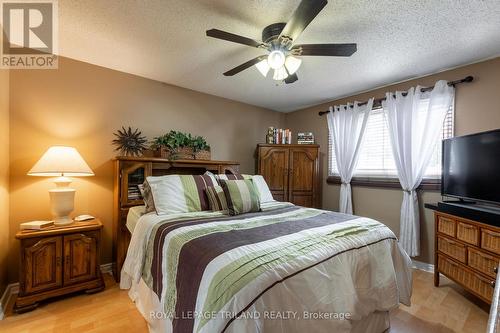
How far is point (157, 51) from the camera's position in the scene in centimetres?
223

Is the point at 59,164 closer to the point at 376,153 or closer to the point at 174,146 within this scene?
the point at 174,146

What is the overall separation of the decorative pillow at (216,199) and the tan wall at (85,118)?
52.1 inches

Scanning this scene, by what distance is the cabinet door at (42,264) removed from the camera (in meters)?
1.85

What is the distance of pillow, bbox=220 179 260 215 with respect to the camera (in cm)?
210

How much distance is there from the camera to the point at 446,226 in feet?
7.34

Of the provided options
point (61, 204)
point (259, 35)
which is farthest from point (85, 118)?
point (259, 35)

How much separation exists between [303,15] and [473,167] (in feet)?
7.12

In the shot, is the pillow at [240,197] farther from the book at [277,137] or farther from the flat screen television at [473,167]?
the flat screen television at [473,167]

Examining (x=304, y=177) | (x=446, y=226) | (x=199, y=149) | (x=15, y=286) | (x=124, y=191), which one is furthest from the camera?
(x=304, y=177)

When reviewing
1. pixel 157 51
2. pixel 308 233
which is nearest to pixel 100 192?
pixel 157 51

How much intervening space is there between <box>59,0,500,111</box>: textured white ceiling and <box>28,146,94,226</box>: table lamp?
3.48 feet

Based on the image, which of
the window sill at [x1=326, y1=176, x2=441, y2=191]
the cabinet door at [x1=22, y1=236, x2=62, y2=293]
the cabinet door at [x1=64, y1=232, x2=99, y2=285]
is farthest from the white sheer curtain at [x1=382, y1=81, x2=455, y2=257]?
the cabinet door at [x1=22, y1=236, x2=62, y2=293]

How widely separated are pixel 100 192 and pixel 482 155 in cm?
391

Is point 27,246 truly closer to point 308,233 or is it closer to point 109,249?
point 109,249
